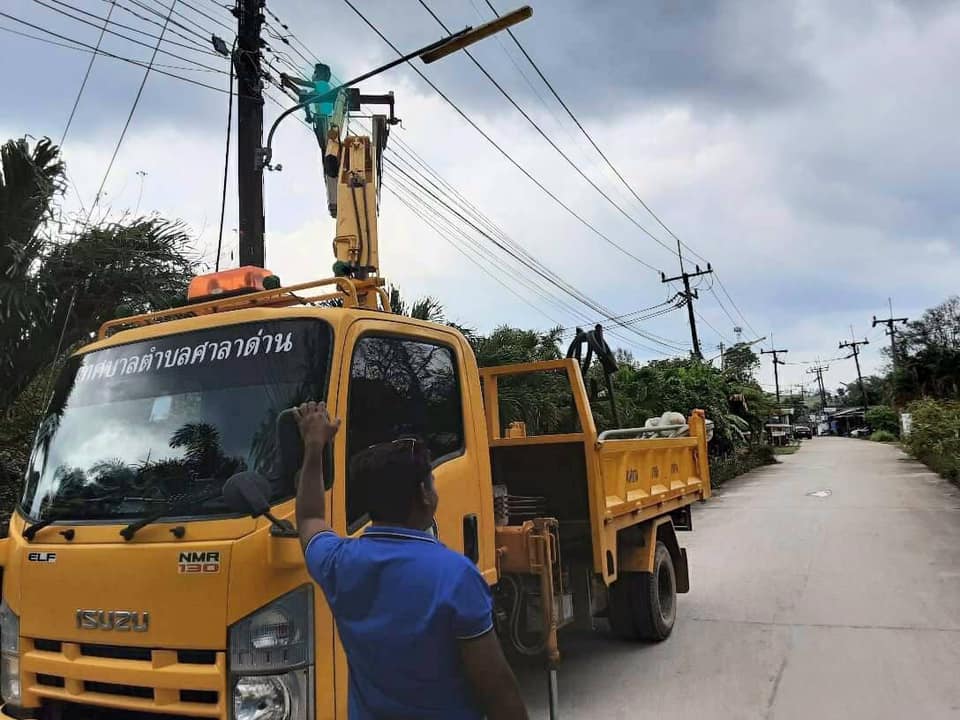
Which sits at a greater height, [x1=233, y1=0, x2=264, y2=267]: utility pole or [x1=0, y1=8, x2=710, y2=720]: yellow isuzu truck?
[x1=233, y1=0, x2=264, y2=267]: utility pole

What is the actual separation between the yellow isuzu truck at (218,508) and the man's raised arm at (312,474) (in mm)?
141

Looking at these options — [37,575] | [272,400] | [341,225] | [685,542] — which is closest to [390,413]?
[272,400]

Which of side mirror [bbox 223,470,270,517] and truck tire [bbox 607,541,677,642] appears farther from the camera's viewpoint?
truck tire [bbox 607,541,677,642]

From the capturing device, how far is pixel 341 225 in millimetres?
5250

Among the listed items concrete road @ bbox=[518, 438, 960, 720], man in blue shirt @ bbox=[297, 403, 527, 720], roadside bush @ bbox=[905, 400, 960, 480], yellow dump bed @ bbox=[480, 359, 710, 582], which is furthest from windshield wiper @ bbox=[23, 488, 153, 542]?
roadside bush @ bbox=[905, 400, 960, 480]

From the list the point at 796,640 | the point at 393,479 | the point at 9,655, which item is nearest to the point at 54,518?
the point at 9,655

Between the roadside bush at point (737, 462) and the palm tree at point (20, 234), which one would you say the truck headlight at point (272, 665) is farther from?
the roadside bush at point (737, 462)

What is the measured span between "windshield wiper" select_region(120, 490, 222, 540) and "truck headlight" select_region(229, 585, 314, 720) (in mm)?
481

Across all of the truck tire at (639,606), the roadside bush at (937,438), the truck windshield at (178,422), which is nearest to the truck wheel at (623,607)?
the truck tire at (639,606)

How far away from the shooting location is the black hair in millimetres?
1866

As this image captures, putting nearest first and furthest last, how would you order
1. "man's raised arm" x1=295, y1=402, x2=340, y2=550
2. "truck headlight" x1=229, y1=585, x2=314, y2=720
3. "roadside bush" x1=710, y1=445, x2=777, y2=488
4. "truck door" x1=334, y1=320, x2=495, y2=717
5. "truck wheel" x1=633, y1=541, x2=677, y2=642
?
"man's raised arm" x1=295, y1=402, x2=340, y2=550 < "truck headlight" x1=229, y1=585, x2=314, y2=720 < "truck door" x1=334, y1=320, x2=495, y2=717 < "truck wheel" x1=633, y1=541, x2=677, y2=642 < "roadside bush" x1=710, y1=445, x2=777, y2=488

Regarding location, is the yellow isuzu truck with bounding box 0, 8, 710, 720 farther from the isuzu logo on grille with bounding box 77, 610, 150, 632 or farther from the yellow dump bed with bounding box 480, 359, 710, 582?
the yellow dump bed with bounding box 480, 359, 710, 582

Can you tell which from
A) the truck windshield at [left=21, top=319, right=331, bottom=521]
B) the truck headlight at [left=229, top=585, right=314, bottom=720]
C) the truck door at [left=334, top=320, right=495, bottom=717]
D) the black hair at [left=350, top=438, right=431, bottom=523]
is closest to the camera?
the black hair at [left=350, top=438, right=431, bottom=523]

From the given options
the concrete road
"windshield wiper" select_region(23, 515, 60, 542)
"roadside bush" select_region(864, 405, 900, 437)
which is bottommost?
the concrete road
